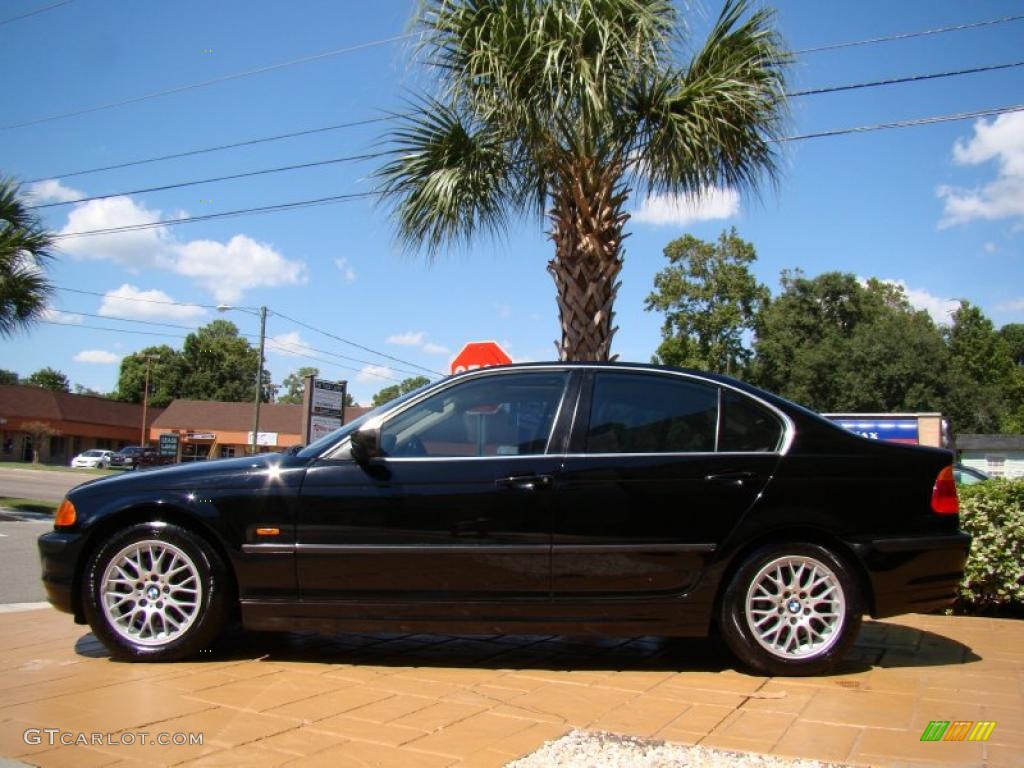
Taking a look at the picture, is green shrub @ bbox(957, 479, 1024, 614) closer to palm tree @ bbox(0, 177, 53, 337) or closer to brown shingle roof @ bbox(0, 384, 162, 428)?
palm tree @ bbox(0, 177, 53, 337)

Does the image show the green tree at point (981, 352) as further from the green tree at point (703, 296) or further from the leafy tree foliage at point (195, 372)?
the leafy tree foliage at point (195, 372)

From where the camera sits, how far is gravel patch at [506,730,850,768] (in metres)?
2.95

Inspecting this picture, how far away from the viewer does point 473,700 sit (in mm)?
3730

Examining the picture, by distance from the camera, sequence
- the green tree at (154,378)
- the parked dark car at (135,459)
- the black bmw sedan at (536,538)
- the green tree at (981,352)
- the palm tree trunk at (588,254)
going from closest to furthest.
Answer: the black bmw sedan at (536,538) < the palm tree trunk at (588,254) < the parked dark car at (135,459) < the green tree at (981,352) < the green tree at (154,378)

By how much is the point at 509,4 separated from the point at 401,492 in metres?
4.53

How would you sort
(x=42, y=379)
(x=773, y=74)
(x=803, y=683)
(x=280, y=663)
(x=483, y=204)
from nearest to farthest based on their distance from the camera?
(x=803, y=683) → (x=280, y=663) → (x=773, y=74) → (x=483, y=204) → (x=42, y=379)

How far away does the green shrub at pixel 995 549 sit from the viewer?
5992 millimetres

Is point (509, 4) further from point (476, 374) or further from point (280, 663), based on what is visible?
point (280, 663)

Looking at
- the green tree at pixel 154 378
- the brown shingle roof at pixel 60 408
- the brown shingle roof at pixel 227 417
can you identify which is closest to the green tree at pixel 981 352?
the brown shingle roof at pixel 227 417

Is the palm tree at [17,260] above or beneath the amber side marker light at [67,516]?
above

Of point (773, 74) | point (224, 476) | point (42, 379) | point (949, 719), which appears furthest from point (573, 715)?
point (42, 379)

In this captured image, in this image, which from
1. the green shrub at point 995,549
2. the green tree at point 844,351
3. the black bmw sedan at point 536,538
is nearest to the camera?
the black bmw sedan at point 536,538

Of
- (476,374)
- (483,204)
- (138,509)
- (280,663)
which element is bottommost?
(280,663)

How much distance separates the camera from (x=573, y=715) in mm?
3525
